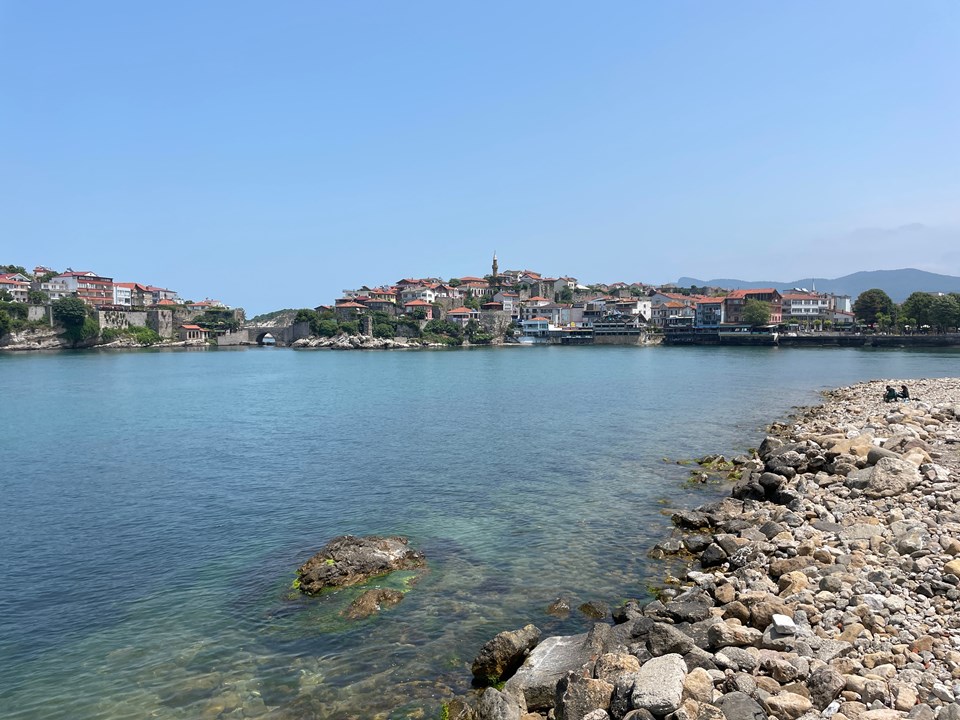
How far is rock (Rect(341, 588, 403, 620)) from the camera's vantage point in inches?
483

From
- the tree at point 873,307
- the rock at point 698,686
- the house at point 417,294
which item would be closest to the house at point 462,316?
the house at point 417,294

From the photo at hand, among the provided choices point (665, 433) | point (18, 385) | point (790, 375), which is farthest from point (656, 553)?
point (18, 385)

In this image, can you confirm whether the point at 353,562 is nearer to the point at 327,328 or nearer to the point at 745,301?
the point at 327,328

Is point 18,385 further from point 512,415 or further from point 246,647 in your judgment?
point 246,647

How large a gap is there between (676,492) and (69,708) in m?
17.0

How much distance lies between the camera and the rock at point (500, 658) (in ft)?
32.2

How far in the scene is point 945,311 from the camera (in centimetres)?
11362

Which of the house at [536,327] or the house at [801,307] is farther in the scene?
the house at [536,327]

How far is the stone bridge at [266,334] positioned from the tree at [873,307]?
12821cm

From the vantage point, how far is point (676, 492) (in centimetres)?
2055

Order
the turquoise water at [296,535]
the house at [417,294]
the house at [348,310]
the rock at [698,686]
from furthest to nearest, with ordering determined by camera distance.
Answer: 1. the house at [417,294]
2. the house at [348,310]
3. the turquoise water at [296,535]
4. the rock at [698,686]

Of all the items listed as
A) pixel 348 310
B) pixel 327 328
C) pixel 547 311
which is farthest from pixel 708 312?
pixel 327 328

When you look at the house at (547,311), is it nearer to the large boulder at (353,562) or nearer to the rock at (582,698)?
the large boulder at (353,562)

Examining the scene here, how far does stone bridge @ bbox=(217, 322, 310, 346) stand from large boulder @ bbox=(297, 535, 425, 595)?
148557 millimetres
